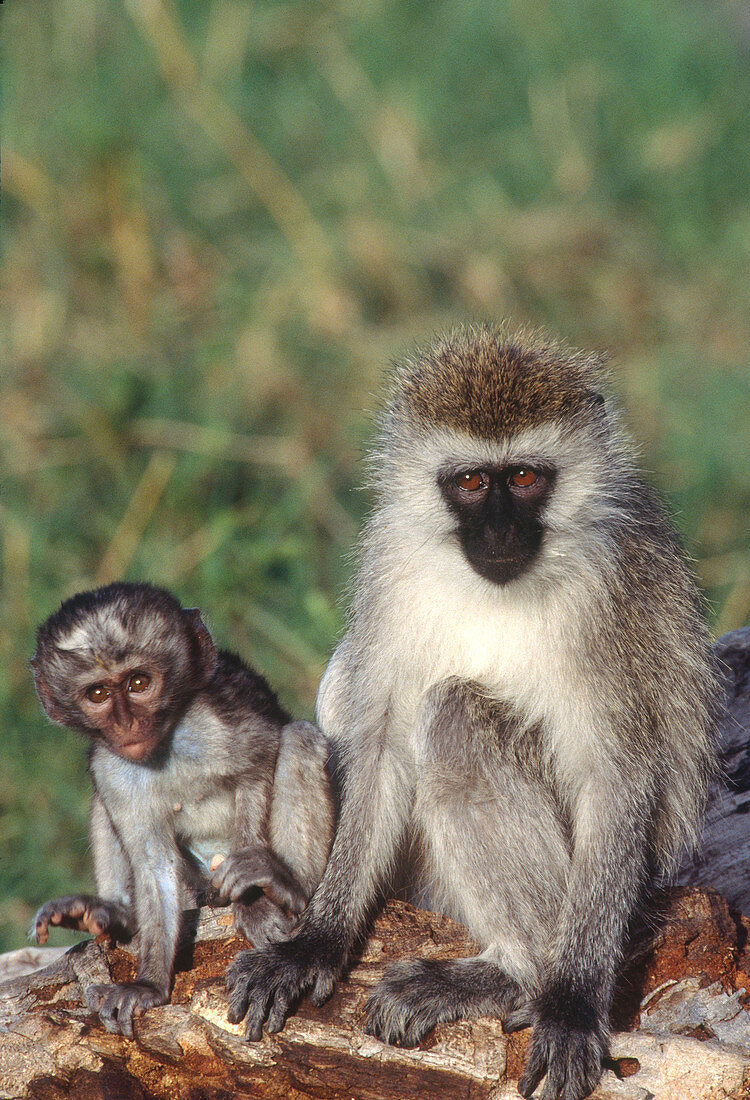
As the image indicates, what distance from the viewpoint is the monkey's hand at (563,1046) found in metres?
3.01

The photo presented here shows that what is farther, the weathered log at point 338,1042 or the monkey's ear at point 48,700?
the monkey's ear at point 48,700

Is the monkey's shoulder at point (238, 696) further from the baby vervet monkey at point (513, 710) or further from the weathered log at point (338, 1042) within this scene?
the weathered log at point (338, 1042)

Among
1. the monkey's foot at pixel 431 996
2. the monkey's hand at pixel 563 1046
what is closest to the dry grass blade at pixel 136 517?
the monkey's foot at pixel 431 996

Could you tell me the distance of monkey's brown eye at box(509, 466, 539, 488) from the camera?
3467 millimetres

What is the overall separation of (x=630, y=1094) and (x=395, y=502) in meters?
1.71

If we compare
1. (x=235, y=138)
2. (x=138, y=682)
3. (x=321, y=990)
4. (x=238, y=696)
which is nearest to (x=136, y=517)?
(x=238, y=696)

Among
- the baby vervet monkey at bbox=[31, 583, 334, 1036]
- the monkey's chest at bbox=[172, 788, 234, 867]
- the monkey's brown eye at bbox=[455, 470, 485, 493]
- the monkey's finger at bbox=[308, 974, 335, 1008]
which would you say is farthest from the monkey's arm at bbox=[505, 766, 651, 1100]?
the monkey's chest at bbox=[172, 788, 234, 867]

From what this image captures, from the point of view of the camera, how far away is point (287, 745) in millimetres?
3547

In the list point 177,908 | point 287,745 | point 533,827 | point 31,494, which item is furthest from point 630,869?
point 31,494

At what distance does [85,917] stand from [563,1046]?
128 cm

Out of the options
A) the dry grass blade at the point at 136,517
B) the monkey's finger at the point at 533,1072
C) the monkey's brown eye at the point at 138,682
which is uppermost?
the dry grass blade at the point at 136,517

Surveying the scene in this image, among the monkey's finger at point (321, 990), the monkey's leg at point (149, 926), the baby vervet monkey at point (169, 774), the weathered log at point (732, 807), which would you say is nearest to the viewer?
the monkey's leg at point (149, 926)

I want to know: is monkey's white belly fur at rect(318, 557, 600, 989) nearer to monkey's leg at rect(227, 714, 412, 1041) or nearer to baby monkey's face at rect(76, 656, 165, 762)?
monkey's leg at rect(227, 714, 412, 1041)

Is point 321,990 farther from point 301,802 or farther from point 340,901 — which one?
point 301,802
